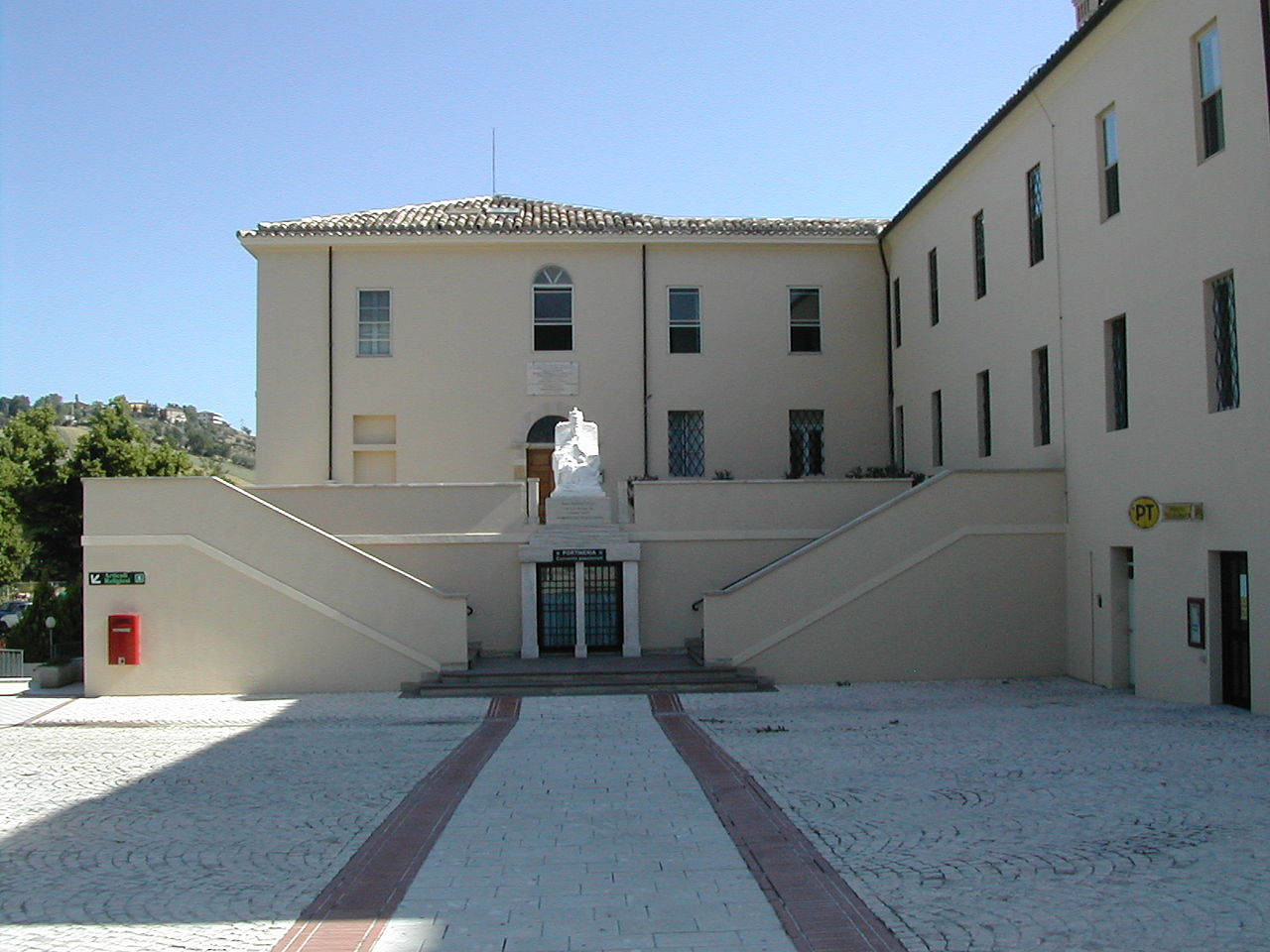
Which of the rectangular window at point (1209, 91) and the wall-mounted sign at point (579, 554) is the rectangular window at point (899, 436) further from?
the rectangular window at point (1209, 91)

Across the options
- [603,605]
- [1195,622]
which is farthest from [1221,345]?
[603,605]

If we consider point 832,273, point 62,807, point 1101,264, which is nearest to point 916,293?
point 832,273

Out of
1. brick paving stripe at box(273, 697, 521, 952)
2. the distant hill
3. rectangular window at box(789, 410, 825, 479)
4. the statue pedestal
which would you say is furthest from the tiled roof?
the distant hill

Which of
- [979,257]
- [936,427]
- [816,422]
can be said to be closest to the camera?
[979,257]

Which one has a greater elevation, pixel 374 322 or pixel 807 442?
pixel 374 322

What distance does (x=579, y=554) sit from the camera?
804 inches

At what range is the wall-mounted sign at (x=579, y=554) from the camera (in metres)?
20.4

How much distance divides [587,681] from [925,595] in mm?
5551

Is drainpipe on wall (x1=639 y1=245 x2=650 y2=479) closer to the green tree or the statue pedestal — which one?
the statue pedestal

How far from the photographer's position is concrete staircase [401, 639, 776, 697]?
17.8 meters

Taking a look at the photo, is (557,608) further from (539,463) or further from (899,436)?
(899,436)

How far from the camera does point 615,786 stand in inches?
427

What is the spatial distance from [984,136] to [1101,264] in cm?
454

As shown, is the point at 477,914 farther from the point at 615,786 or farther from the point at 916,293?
the point at 916,293
